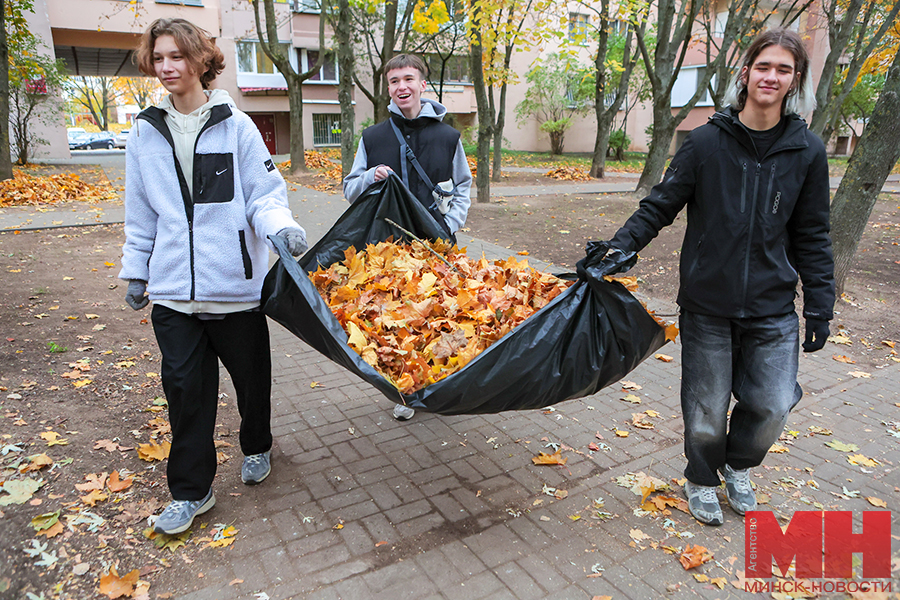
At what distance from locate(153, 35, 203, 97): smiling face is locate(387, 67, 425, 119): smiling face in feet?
3.91

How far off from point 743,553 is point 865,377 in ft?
8.51

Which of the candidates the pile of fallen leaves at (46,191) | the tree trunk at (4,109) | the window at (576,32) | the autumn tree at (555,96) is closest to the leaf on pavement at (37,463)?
the pile of fallen leaves at (46,191)

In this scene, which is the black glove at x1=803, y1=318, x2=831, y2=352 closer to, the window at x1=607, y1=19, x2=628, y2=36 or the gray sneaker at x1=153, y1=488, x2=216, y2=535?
the gray sneaker at x1=153, y1=488, x2=216, y2=535

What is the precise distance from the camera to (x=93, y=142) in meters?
42.3

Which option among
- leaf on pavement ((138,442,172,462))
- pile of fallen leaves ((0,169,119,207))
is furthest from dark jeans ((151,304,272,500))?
pile of fallen leaves ((0,169,119,207))

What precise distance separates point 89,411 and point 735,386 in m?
3.42

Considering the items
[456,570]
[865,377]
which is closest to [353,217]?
[456,570]

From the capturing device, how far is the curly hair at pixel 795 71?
7.87ft

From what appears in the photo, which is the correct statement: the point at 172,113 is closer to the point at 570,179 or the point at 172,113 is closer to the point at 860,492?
the point at 860,492

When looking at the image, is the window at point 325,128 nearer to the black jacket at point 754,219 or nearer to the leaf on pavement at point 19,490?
the leaf on pavement at point 19,490

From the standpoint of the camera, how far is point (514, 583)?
2.39 meters

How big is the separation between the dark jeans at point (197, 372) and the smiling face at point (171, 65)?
87 cm

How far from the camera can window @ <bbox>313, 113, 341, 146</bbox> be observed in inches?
1259

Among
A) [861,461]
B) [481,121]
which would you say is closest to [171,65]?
[861,461]
